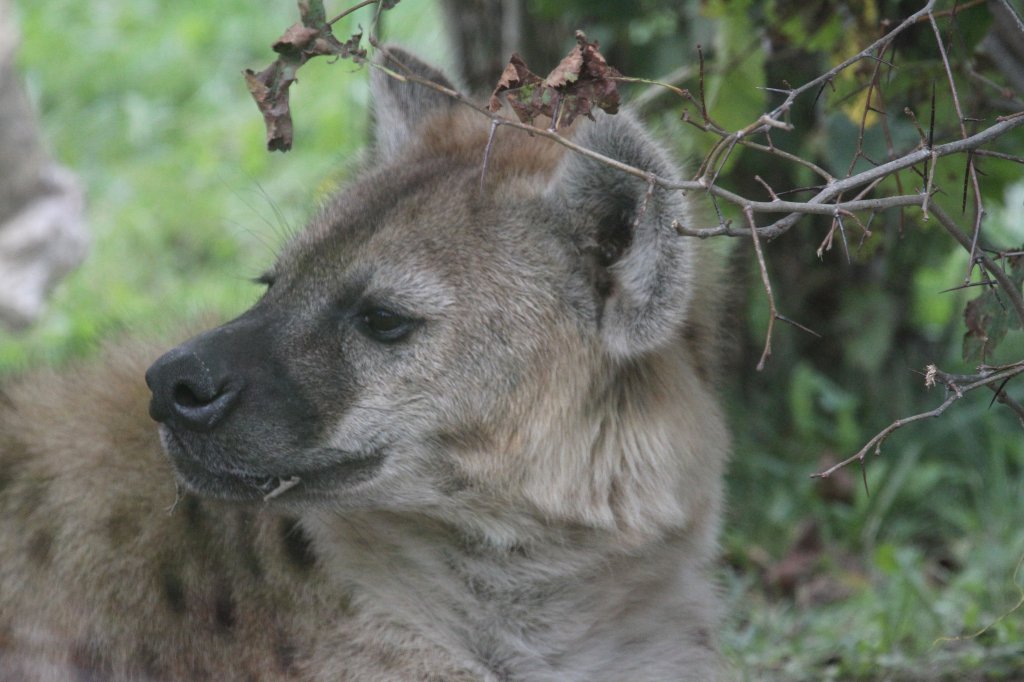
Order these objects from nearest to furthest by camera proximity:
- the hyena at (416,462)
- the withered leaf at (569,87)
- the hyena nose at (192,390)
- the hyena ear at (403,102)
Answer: the withered leaf at (569,87) < the hyena nose at (192,390) < the hyena at (416,462) < the hyena ear at (403,102)

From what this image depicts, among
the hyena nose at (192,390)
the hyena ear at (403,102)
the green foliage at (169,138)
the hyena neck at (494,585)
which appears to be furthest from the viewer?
the green foliage at (169,138)

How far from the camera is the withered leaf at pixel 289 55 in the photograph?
2463mm

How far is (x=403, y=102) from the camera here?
3.45m

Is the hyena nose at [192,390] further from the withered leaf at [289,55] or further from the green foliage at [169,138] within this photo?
the green foliage at [169,138]

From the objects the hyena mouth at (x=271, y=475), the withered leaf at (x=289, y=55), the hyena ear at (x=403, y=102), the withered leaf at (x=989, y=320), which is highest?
the withered leaf at (x=289, y=55)

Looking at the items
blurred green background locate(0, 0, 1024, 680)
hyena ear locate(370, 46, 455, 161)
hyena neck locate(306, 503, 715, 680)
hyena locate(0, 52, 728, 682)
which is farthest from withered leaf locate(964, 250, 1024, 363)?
hyena ear locate(370, 46, 455, 161)

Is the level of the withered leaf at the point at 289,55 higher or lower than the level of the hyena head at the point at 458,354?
higher

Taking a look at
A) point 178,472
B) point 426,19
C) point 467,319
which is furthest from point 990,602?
point 426,19

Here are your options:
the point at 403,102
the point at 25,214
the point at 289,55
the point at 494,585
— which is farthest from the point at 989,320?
the point at 25,214

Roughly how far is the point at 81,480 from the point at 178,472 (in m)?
0.37

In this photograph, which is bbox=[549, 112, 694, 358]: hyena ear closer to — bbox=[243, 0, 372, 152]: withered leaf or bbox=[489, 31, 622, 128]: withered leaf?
bbox=[489, 31, 622, 128]: withered leaf

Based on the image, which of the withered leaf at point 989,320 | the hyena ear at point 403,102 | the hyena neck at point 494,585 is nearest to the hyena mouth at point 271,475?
the hyena neck at point 494,585

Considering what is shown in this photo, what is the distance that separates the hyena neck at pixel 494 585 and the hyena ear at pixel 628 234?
0.45 metres

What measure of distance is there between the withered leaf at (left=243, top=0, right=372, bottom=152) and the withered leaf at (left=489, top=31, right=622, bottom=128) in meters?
0.28
